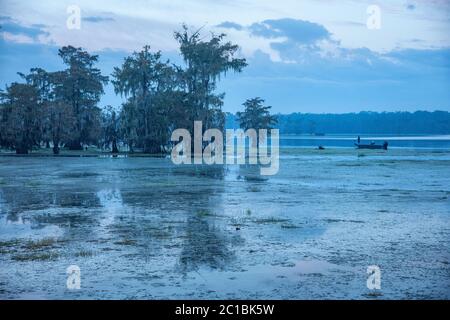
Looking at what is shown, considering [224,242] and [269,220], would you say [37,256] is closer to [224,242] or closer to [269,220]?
[224,242]

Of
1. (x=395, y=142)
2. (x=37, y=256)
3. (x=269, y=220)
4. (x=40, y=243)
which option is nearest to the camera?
(x=37, y=256)

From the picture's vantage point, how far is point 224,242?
9781mm

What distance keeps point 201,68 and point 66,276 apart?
43902 mm

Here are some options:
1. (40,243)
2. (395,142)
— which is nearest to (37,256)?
(40,243)

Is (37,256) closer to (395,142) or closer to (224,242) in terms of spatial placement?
(224,242)

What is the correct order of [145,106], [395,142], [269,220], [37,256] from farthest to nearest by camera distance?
[395,142]
[145,106]
[269,220]
[37,256]

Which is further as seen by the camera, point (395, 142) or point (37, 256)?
point (395, 142)

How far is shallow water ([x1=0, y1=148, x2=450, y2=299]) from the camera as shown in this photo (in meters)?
6.93

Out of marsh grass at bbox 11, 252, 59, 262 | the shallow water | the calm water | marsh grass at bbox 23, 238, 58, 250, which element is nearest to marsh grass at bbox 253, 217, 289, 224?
the shallow water

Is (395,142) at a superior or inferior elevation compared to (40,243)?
superior

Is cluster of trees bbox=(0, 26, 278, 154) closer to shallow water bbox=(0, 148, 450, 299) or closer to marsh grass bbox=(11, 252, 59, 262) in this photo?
shallow water bbox=(0, 148, 450, 299)

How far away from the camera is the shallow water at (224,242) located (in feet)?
22.7
